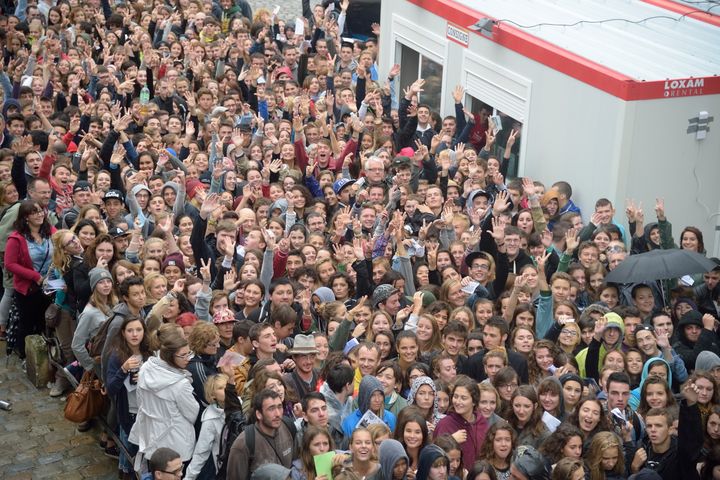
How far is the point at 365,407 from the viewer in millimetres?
8352

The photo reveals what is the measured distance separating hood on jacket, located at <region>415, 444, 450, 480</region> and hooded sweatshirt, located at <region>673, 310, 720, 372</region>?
3.46 m

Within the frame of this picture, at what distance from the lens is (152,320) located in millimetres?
9312

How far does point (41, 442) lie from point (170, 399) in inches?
107

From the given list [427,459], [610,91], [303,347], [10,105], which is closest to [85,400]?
[303,347]

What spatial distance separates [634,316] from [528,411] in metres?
2.18

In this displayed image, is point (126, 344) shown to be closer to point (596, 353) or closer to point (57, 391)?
point (57, 391)

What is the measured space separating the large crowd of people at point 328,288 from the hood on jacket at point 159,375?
0.7 inches

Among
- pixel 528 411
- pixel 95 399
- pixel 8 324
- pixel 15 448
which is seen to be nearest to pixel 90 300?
pixel 95 399

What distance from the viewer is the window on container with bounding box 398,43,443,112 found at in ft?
59.6

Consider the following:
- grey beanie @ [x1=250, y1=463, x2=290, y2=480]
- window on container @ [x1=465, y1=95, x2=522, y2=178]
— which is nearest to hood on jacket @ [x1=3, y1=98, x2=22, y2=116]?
window on container @ [x1=465, y1=95, x2=522, y2=178]

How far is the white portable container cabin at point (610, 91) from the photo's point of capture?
44.7 feet

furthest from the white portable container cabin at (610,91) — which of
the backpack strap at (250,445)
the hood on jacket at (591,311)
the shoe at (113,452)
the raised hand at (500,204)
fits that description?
the backpack strap at (250,445)

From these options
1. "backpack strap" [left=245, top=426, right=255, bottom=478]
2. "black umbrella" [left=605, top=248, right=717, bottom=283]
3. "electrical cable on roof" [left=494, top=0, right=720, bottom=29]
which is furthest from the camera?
"electrical cable on roof" [left=494, top=0, right=720, bottom=29]

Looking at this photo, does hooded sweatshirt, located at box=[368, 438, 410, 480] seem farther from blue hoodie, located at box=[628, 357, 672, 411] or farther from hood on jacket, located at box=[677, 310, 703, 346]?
hood on jacket, located at box=[677, 310, 703, 346]
